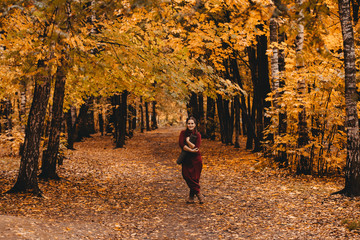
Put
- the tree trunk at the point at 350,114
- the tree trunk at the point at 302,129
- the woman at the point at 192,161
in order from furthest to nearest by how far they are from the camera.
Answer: the tree trunk at the point at 302,129
the woman at the point at 192,161
the tree trunk at the point at 350,114

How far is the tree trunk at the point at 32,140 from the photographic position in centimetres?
744

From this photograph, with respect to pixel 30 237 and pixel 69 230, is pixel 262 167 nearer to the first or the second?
pixel 69 230

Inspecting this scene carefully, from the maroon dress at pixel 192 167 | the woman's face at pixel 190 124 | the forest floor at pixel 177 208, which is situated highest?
the woman's face at pixel 190 124

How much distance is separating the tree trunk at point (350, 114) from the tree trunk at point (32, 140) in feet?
A: 23.6

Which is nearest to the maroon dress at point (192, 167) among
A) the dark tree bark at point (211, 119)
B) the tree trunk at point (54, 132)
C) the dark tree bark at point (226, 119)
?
the tree trunk at point (54, 132)

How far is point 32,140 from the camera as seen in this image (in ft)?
24.4

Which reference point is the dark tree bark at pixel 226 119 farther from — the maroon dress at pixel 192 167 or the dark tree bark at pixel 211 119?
the maroon dress at pixel 192 167

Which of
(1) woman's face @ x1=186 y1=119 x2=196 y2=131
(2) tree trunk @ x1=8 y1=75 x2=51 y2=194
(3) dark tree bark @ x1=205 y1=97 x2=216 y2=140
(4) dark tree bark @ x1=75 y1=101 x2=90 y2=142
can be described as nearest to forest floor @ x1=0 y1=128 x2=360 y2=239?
(2) tree trunk @ x1=8 y1=75 x2=51 y2=194

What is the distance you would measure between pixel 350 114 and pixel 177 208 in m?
4.68

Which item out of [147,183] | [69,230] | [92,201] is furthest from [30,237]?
[147,183]

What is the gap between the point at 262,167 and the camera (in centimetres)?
1171

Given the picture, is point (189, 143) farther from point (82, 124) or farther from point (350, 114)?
point (82, 124)

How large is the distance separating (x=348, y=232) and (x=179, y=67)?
536cm

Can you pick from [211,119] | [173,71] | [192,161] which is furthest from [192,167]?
[211,119]
